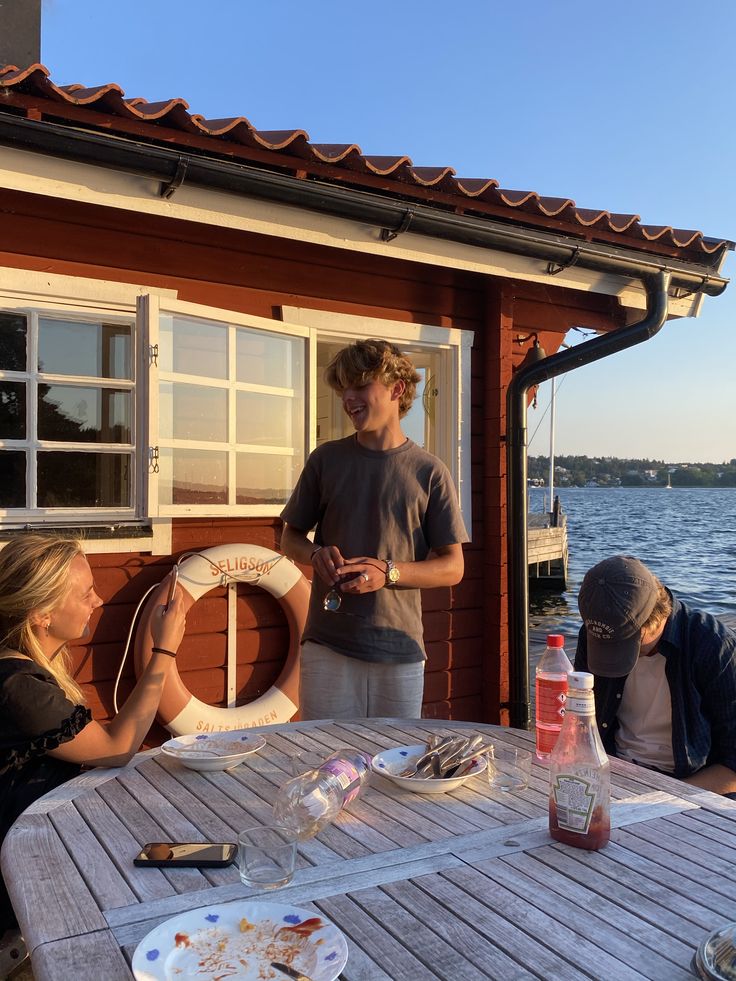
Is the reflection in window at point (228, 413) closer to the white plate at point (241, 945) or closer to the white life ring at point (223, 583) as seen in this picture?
the white life ring at point (223, 583)

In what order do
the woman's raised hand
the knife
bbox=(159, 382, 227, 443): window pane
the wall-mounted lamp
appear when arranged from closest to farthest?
the knife < the woman's raised hand < bbox=(159, 382, 227, 443): window pane < the wall-mounted lamp

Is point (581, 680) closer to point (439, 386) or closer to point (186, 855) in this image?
point (186, 855)

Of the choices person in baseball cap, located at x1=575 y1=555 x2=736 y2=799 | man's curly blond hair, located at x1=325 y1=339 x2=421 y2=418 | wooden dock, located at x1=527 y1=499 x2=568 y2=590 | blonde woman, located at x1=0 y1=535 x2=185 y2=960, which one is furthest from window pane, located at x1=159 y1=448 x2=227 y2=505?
wooden dock, located at x1=527 y1=499 x2=568 y2=590

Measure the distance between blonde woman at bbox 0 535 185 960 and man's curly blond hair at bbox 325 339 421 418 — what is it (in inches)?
32.5

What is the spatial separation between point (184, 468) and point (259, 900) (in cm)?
217

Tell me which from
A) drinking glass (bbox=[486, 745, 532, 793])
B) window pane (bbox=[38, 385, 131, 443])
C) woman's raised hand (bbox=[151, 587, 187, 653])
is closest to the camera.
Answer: drinking glass (bbox=[486, 745, 532, 793])

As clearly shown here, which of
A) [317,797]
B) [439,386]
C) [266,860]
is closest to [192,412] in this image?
[439,386]

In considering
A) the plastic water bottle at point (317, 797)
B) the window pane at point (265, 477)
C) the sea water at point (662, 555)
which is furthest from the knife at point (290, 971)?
the sea water at point (662, 555)

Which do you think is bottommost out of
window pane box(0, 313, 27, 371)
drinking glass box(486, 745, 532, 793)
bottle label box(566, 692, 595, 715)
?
drinking glass box(486, 745, 532, 793)

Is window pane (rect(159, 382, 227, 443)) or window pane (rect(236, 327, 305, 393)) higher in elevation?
window pane (rect(236, 327, 305, 393))

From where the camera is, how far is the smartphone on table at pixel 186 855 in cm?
117

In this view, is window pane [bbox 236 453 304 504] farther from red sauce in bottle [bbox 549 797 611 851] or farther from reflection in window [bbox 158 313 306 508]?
red sauce in bottle [bbox 549 797 611 851]

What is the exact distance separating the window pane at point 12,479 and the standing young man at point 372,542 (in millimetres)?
1072

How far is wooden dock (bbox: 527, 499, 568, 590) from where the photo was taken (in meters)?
17.2
